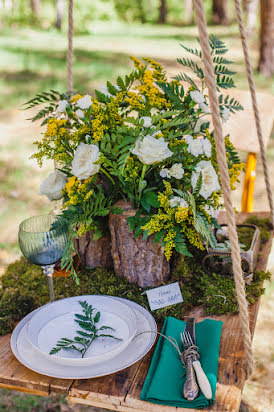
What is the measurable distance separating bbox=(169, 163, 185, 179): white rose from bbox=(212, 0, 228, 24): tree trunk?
11.6m

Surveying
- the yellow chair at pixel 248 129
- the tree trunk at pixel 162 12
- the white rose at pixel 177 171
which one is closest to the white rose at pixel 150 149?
the white rose at pixel 177 171

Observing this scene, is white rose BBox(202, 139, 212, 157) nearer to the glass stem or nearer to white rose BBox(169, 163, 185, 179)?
white rose BBox(169, 163, 185, 179)

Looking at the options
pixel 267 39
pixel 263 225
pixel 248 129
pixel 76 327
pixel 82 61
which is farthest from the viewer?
pixel 82 61

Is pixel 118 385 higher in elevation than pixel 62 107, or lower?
lower

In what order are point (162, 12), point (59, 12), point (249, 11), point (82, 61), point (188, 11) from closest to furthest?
point (82, 61) → point (249, 11) → point (59, 12) → point (162, 12) → point (188, 11)

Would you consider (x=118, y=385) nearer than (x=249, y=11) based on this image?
Yes

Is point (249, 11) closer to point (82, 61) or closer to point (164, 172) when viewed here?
point (82, 61)

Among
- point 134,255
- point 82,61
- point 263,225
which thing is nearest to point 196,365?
point 134,255

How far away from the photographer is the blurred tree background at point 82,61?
8.10ft

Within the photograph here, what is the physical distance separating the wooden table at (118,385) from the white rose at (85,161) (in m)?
0.49

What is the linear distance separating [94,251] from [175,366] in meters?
0.53

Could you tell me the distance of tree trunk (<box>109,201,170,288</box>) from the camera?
1.27 meters

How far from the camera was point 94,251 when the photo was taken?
143cm

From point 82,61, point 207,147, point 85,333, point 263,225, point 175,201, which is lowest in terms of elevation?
point 82,61
